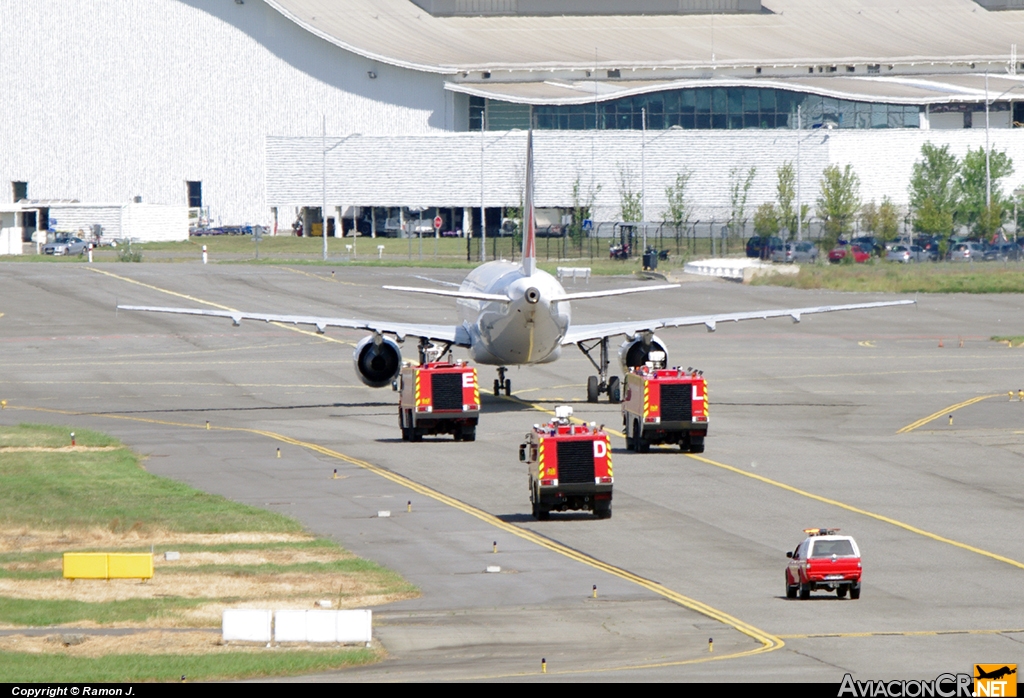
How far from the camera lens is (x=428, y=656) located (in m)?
25.0

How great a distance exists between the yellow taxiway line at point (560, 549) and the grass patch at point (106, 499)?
15.4 ft

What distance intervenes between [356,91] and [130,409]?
119 metres

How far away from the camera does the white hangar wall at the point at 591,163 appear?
6142 inches

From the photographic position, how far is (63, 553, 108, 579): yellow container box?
31.7 m

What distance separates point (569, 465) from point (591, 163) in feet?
415

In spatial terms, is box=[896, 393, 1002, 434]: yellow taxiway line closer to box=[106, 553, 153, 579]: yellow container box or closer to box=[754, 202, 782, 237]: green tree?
box=[106, 553, 153, 579]: yellow container box

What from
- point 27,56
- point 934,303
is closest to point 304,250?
point 27,56

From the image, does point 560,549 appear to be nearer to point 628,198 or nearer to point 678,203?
point 628,198

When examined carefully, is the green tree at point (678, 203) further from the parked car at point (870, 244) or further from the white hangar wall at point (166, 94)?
the white hangar wall at point (166, 94)

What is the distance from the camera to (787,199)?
496 ft

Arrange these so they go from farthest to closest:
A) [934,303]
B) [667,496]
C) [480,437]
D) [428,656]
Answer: [934,303] < [480,437] < [667,496] < [428,656]

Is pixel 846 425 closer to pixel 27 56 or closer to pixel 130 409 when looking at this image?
pixel 130 409

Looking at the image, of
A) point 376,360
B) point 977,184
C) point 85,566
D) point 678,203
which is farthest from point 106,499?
point 977,184

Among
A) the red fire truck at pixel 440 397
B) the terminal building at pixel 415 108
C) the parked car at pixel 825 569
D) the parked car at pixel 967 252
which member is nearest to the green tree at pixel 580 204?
the terminal building at pixel 415 108
